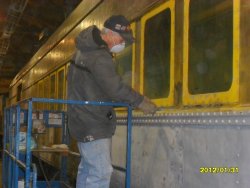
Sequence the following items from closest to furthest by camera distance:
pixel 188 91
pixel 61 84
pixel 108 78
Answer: pixel 188 91
pixel 108 78
pixel 61 84

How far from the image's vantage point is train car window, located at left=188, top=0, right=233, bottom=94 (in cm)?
217

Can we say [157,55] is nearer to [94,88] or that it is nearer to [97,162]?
[94,88]

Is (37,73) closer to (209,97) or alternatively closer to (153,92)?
(153,92)

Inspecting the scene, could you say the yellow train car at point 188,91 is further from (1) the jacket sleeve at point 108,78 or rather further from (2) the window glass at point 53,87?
(2) the window glass at point 53,87

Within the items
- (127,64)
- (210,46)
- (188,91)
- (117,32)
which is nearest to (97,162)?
(188,91)

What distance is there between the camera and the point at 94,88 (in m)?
2.89

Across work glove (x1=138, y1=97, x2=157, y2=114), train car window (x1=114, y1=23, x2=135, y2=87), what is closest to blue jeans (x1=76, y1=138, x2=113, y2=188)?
work glove (x1=138, y1=97, x2=157, y2=114)

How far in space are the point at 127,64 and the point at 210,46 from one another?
1.37 meters

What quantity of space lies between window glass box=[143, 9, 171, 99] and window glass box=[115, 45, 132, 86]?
0.34 metres

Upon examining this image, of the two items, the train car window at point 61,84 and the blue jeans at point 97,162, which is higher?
the train car window at point 61,84

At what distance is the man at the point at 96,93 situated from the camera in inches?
105

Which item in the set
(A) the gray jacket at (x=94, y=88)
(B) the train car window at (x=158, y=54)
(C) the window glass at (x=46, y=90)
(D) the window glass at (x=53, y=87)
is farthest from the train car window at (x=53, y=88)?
(A) the gray jacket at (x=94, y=88)

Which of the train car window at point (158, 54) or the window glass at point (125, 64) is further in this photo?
the window glass at point (125, 64)

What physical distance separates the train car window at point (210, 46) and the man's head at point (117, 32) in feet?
1.56
